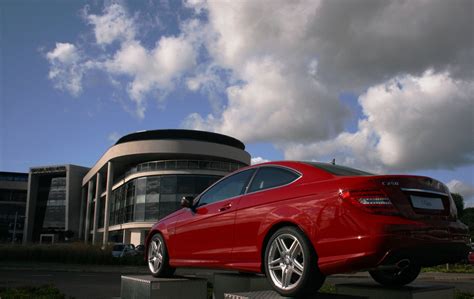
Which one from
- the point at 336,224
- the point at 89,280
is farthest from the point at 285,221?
the point at 89,280

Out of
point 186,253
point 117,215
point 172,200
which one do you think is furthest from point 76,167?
point 186,253

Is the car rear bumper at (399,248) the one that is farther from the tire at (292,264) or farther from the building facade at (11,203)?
the building facade at (11,203)

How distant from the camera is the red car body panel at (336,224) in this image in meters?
3.84

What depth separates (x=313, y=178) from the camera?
4.50 metres

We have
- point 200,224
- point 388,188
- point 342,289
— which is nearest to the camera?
point 388,188

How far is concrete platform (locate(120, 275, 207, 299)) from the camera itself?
545 cm

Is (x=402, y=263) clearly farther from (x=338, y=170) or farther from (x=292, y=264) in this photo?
(x=338, y=170)

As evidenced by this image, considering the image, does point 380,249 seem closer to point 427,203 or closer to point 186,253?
point 427,203

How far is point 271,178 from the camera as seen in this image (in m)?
5.04

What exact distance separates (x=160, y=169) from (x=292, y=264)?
183 ft

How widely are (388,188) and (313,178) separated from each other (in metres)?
0.73

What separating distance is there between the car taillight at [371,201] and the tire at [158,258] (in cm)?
319

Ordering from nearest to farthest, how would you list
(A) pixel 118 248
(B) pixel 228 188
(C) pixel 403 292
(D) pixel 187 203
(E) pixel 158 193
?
1. (C) pixel 403 292
2. (B) pixel 228 188
3. (D) pixel 187 203
4. (A) pixel 118 248
5. (E) pixel 158 193

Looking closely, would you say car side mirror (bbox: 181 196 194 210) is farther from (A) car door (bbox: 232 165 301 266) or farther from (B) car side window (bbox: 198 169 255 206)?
(A) car door (bbox: 232 165 301 266)
